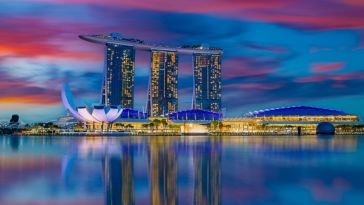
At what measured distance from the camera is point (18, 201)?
36.6ft

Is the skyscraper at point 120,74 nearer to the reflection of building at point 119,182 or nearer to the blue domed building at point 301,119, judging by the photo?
the blue domed building at point 301,119

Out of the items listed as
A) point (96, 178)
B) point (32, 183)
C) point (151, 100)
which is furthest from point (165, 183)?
point (151, 100)

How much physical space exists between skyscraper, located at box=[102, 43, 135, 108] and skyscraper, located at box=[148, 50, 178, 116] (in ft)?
21.1

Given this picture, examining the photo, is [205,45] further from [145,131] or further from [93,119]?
[93,119]

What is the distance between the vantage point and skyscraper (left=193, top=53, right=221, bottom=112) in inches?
5118

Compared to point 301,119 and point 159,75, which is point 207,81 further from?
point 301,119

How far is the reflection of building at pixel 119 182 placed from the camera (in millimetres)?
11211

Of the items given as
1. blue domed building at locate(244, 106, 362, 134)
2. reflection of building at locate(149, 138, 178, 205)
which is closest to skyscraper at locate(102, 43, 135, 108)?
blue domed building at locate(244, 106, 362, 134)

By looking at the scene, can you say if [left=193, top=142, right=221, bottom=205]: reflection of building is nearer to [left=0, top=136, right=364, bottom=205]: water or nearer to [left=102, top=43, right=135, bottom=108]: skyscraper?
[left=0, top=136, right=364, bottom=205]: water

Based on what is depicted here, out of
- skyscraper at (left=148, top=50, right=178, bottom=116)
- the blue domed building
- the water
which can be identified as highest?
skyscraper at (left=148, top=50, right=178, bottom=116)

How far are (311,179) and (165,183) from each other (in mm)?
4921

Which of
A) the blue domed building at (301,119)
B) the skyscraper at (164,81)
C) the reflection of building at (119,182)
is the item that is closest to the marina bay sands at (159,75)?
the skyscraper at (164,81)

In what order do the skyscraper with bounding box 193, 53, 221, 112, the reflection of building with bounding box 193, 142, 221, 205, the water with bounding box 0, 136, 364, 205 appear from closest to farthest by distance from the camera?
1. the reflection of building with bounding box 193, 142, 221, 205
2. the water with bounding box 0, 136, 364, 205
3. the skyscraper with bounding box 193, 53, 221, 112

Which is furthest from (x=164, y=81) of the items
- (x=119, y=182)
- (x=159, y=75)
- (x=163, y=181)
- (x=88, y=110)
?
(x=119, y=182)
